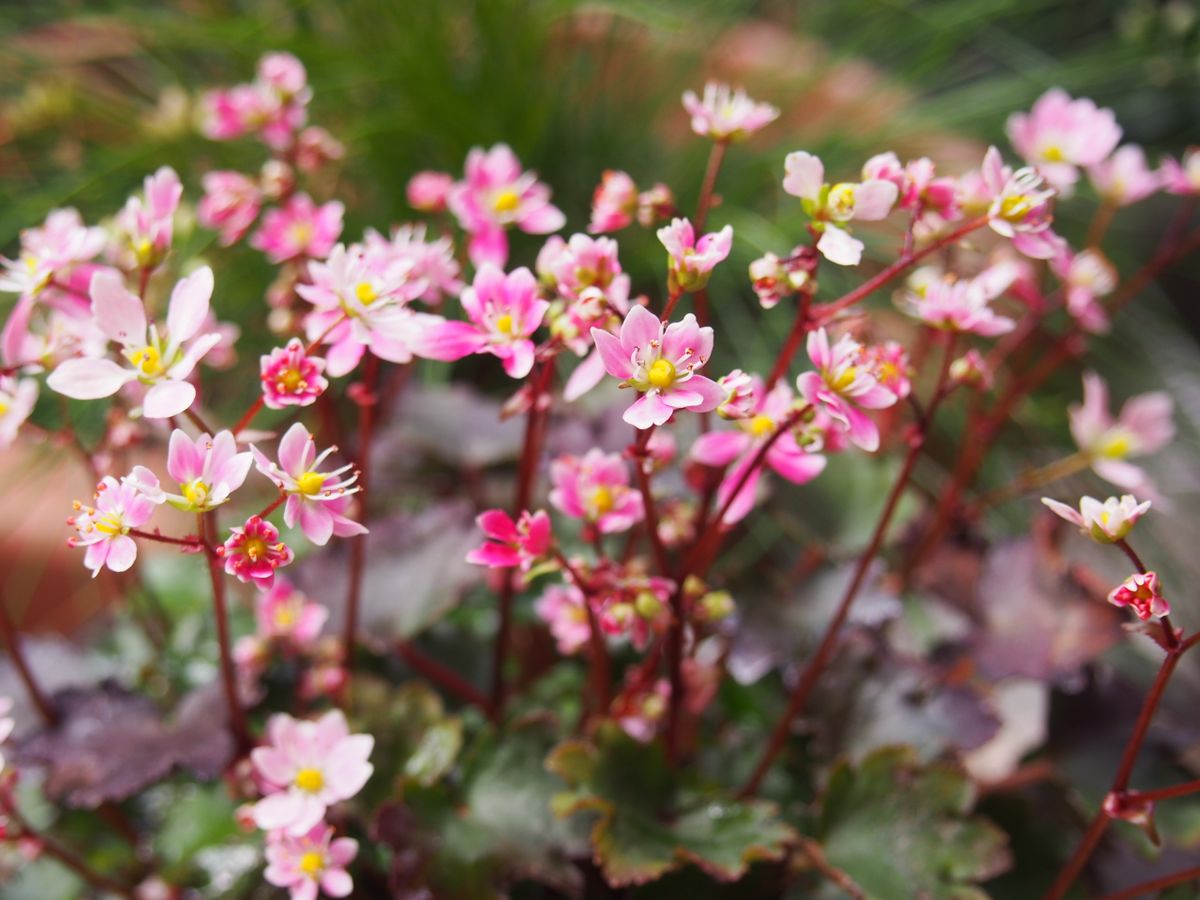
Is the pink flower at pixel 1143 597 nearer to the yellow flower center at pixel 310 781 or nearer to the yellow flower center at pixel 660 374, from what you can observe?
the yellow flower center at pixel 660 374

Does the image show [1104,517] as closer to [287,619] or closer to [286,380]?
[286,380]

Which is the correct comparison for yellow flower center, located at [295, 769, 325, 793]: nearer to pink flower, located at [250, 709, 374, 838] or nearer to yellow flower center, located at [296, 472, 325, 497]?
pink flower, located at [250, 709, 374, 838]

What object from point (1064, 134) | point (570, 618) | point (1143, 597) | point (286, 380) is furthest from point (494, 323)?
point (1064, 134)

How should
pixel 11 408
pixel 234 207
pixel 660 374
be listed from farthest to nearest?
1. pixel 234 207
2. pixel 11 408
3. pixel 660 374

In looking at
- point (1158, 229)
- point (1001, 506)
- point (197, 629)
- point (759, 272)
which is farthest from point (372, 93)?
point (1158, 229)

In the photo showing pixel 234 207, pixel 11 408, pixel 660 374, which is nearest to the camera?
pixel 660 374

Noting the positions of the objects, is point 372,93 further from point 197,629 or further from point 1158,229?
point 1158,229

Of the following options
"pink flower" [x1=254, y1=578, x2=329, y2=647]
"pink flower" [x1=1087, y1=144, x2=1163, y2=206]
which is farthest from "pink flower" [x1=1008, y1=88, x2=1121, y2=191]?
"pink flower" [x1=254, y1=578, x2=329, y2=647]
